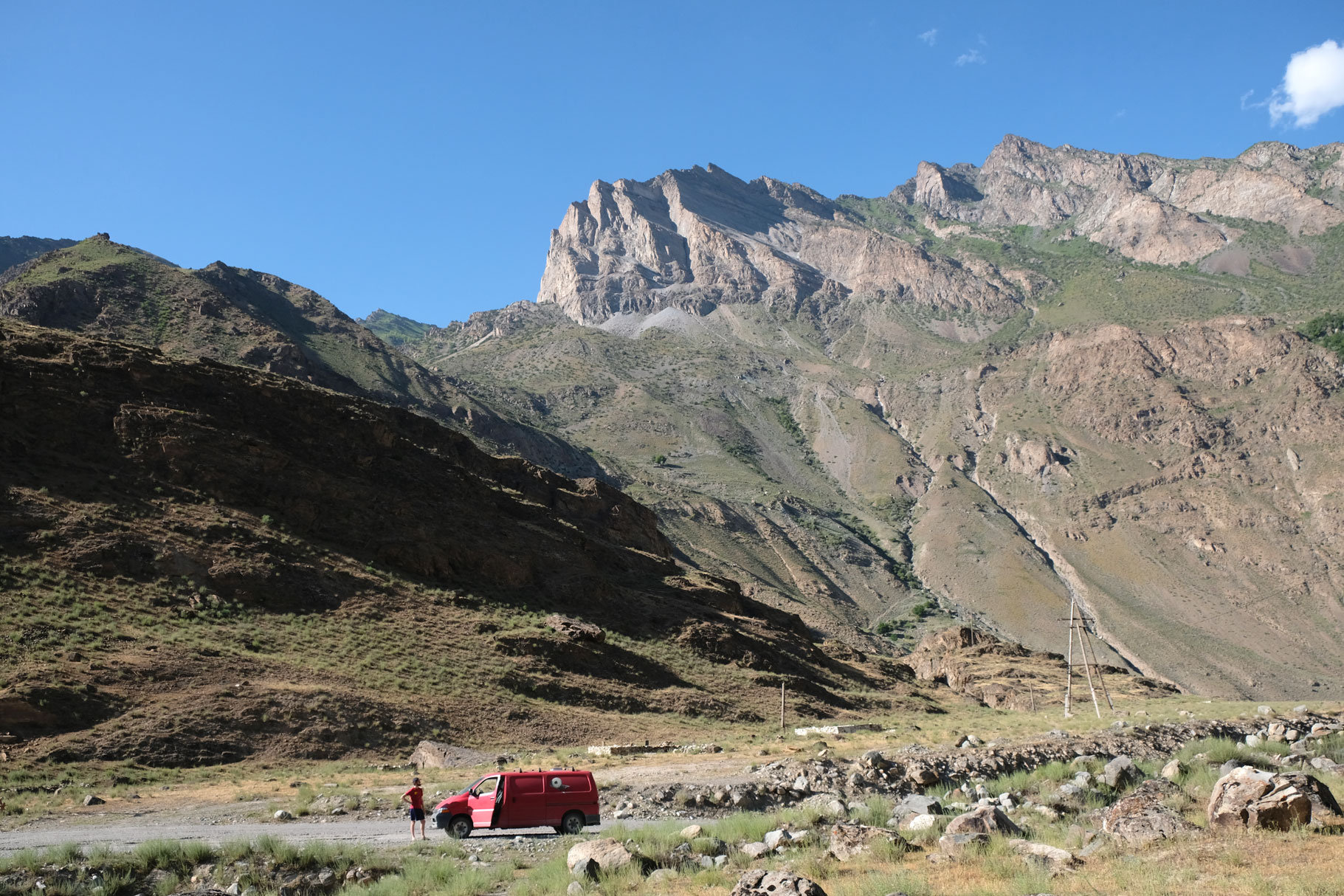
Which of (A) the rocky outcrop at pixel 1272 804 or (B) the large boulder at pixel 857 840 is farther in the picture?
(B) the large boulder at pixel 857 840

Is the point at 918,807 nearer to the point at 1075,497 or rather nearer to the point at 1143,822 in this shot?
the point at 1143,822

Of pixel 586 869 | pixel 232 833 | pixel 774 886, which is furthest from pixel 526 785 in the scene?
pixel 774 886

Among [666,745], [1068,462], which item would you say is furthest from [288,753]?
[1068,462]

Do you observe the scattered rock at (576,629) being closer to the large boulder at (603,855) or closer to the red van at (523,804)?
the red van at (523,804)

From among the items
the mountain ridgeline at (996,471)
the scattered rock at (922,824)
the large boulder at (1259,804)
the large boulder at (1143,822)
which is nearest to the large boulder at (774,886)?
the scattered rock at (922,824)

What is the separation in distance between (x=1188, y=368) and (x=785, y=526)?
10089 centimetres

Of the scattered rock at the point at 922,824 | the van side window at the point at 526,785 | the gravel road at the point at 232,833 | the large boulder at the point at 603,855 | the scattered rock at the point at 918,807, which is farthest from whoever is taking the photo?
the van side window at the point at 526,785

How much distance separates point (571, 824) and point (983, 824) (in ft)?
25.9

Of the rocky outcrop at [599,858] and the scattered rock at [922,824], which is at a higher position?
the rocky outcrop at [599,858]

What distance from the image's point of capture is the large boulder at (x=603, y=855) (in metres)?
12.5

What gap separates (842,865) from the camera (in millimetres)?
12227

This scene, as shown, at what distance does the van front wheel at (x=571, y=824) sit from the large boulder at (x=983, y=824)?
7.21 m

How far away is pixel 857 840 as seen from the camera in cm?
1301

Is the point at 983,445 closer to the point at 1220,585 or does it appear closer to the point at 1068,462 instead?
the point at 1068,462
